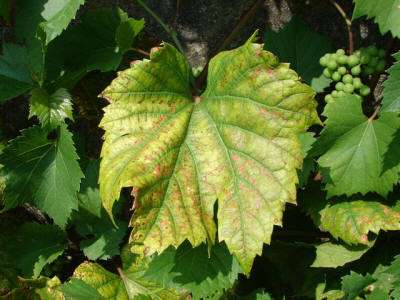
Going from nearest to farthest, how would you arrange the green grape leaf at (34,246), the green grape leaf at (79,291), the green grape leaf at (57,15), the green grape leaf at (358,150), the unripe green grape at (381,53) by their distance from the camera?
1. the green grape leaf at (57,15)
2. the green grape leaf at (358,150)
3. the unripe green grape at (381,53)
4. the green grape leaf at (79,291)
5. the green grape leaf at (34,246)

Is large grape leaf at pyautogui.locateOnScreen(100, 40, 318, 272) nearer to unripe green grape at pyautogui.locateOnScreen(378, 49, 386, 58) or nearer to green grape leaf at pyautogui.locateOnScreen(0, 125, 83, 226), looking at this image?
green grape leaf at pyautogui.locateOnScreen(0, 125, 83, 226)

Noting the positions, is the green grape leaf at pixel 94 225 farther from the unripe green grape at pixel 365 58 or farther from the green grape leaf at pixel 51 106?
the unripe green grape at pixel 365 58

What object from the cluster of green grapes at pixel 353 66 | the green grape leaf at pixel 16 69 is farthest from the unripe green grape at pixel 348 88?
the green grape leaf at pixel 16 69

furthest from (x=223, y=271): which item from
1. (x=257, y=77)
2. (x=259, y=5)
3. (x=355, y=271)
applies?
(x=259, y=5)

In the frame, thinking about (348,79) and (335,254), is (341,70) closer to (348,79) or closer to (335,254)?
(348,79)

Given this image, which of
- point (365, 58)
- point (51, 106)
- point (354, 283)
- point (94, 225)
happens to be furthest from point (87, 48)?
point (354, 283)

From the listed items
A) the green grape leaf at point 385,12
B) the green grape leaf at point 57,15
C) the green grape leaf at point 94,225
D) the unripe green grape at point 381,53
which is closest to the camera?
the green grape leaf at point 385,12
